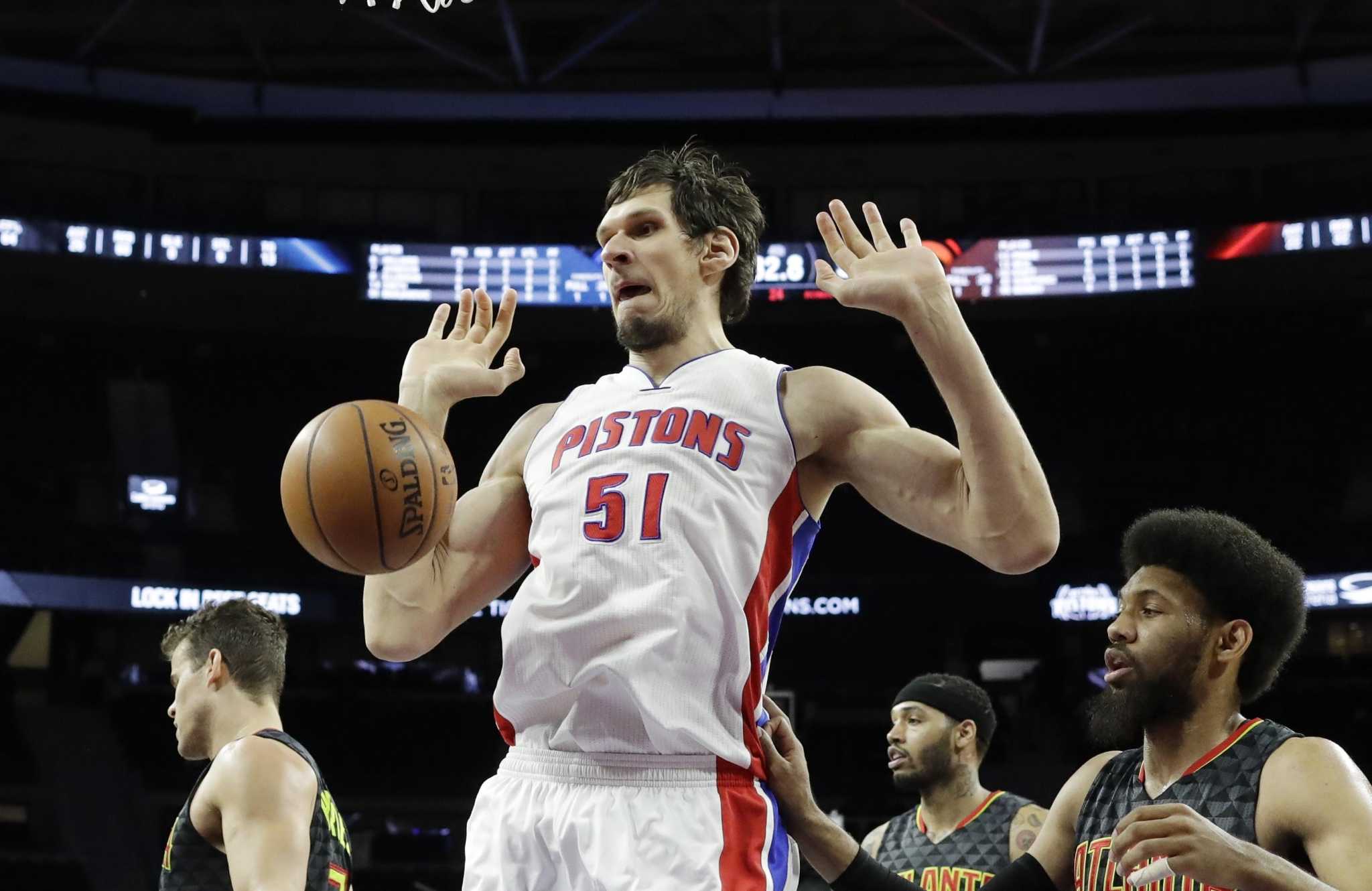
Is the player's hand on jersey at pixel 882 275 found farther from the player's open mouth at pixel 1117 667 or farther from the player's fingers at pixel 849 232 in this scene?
the player's open mouth at pixel 1117 667

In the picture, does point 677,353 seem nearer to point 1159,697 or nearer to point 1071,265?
point 1159,697

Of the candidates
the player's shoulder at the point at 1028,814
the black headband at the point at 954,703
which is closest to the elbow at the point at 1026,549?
the player's shoulder at the point at 1028,814

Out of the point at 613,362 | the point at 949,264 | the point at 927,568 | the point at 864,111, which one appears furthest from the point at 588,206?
the point at 927,568

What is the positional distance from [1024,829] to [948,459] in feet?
12.2

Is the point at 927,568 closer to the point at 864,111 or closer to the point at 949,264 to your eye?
the point at 949,264

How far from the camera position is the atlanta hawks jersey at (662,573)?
7.81 feet

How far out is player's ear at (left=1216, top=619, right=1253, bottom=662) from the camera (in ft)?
9.68

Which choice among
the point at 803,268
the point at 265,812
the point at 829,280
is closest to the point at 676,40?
the point at 803,268

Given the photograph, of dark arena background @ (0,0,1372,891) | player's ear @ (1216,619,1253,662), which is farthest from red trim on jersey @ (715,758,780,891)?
dark arena background @ (0,0,1372,891)

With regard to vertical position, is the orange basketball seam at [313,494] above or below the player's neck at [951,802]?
above

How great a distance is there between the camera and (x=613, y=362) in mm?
16641

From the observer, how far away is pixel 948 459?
2.41 meters

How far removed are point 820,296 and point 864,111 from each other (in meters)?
3.02

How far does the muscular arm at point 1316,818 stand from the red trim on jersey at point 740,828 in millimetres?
792
